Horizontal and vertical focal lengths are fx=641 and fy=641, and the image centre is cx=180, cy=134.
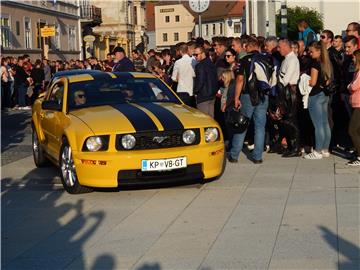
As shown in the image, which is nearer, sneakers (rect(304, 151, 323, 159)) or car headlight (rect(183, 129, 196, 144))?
car headlight (rect(183, 129, 196, 144))

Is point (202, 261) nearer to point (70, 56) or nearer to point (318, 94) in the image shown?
point (318, 94)

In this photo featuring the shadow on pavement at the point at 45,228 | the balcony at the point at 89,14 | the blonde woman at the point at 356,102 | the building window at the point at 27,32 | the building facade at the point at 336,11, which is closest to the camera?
the shadow on pavement at the point at 45,228

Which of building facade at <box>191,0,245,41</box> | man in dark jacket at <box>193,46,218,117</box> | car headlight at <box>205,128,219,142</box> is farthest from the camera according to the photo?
building facade at <box>191,0,245,41</box>

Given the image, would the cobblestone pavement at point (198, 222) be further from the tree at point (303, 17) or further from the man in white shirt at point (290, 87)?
the tree at point (303, 17)

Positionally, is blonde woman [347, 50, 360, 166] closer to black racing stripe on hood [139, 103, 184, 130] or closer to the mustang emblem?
black racing stripe on hood [139, 103, 184, 130]

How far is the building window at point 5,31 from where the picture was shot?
3347cm

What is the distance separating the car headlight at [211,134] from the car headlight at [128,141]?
1.01 meters

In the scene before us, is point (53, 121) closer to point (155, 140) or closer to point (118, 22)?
point (155, 140)

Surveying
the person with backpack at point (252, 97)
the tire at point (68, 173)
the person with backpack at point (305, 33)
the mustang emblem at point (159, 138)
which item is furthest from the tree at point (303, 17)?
the mustang emblem at point (159, 138)

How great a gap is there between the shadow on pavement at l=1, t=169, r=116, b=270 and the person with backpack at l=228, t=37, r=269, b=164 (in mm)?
2999

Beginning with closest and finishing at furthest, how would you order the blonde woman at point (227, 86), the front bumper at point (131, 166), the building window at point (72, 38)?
1. the front bumper at point (131, 166)
2. the blonde woman at point (227, 86)
3. the building window at point (72, 38)

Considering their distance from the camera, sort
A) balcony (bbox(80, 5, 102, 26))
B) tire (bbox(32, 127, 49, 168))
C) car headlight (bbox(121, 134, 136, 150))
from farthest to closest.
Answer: balcony (bbox(80, 5, 102, 26))
tire (bbox(32, 127, 49, 168))
car headlight (bbox(121, 134, 136, 150))

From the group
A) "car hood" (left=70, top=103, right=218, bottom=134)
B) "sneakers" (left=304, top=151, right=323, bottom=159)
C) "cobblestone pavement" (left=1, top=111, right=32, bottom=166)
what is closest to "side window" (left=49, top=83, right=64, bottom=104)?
"car hood" (left=70, top=103, right=218, bottom=134)

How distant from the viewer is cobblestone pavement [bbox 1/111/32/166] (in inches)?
461
